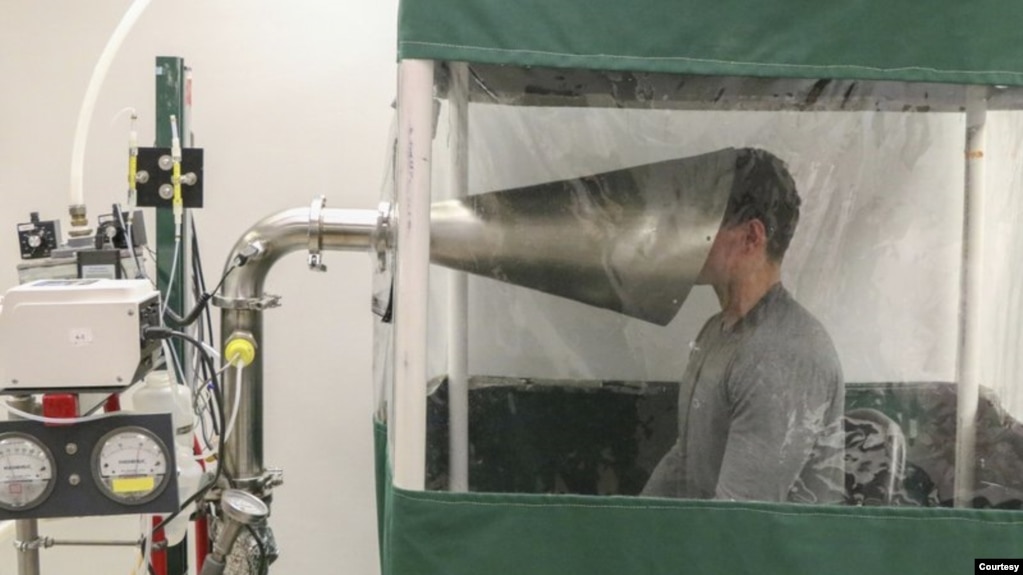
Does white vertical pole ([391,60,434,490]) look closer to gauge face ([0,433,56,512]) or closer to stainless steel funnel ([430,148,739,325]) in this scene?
stainless steel funnel ([430,148,739,325])

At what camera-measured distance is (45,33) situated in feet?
7.66

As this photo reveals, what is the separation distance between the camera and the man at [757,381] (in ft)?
4.37

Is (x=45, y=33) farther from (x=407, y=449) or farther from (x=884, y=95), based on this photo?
(x=884, y=95)

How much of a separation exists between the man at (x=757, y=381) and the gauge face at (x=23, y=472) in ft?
3.33

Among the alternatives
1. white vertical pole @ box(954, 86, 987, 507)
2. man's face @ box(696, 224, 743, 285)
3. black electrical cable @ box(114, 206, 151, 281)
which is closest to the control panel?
black electrical cable @ box(114, 206, 151, 281)

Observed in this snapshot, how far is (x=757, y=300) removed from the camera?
4.50 ft

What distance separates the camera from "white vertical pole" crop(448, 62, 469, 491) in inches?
51.1

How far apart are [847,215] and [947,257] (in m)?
0.18

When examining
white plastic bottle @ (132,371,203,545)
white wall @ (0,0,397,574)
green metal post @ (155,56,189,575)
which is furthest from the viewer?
white wall @ (0,0,397,574)

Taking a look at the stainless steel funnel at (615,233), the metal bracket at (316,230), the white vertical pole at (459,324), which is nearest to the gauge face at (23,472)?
the metal bracket at (316,230)

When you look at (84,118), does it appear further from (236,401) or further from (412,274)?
(412,274)

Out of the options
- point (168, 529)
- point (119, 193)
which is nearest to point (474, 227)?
point (168, 529)

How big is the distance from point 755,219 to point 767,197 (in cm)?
4

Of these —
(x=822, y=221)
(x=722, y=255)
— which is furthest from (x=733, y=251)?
(x=822, y=221)
